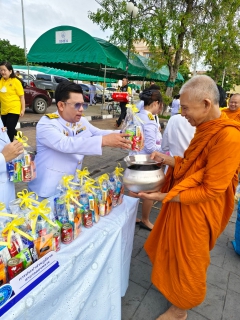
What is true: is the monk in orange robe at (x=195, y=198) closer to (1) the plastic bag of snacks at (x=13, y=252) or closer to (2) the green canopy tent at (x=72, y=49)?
(1) the plastic bag of snacks at (x=13, y=252)

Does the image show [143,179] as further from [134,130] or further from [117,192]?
[134,130]

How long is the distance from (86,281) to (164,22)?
9821 mm

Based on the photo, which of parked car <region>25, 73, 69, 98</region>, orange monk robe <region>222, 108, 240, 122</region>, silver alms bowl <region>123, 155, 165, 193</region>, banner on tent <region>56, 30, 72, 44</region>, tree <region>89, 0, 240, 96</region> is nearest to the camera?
silver alms bowl <region>123, 155, 165, 193</region>

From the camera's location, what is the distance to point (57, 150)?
5.46 feet

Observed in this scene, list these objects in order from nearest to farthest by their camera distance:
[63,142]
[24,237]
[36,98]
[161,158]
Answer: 1. [24,237]
2. [63,142]
3. [161,158]
4. [36,98]

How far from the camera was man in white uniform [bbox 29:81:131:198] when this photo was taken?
1.58 metres

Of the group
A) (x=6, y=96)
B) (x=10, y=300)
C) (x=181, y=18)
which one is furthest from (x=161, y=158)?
(x=181, y=18)

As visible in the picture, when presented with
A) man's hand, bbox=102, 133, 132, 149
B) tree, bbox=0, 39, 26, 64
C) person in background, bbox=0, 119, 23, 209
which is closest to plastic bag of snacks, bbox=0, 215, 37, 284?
person in background, bbox=0, 119, 23, 209

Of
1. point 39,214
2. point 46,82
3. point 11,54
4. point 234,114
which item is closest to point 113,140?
point 39,214

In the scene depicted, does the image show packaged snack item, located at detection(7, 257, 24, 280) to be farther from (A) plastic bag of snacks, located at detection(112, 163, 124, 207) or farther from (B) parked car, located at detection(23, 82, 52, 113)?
(B) parked car, located at detection(23, 82, 52, 113)

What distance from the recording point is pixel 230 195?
1.50 meters

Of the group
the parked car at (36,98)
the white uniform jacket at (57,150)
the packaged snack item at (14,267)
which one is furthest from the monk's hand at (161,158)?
the parked car at (36,98)

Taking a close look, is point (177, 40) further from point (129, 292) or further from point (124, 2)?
point (129, 292)

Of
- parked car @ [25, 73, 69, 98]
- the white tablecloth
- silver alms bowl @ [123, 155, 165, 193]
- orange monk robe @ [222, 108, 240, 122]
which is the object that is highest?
parked car @ [25, 73, 69, 98]
